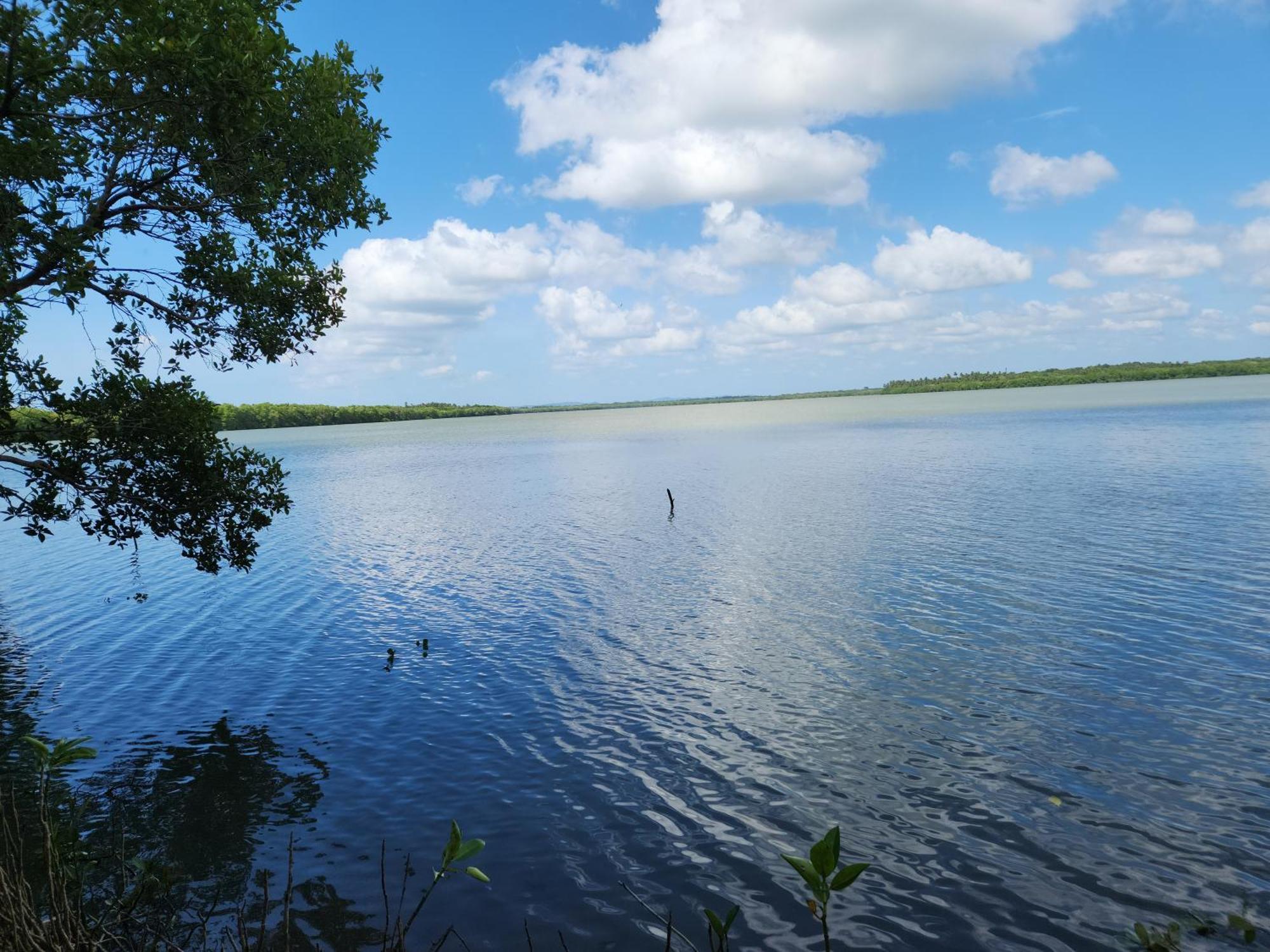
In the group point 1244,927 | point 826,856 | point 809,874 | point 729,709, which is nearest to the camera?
point 809,874

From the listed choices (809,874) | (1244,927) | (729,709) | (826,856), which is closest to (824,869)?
(826,856)

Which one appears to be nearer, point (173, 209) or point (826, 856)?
point (826, 856)

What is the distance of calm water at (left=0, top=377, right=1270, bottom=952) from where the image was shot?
11.9 m

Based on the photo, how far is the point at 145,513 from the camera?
1803 centimetres

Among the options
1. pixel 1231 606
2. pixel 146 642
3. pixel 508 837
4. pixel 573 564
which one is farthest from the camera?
pixel 573 564

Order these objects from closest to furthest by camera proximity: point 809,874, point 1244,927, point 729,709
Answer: point 809,874 → point 1244,927 → point 729,709

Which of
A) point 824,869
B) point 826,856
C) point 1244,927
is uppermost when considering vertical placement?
point 826,856

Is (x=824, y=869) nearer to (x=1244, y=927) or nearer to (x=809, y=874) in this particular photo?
(x=809, y=874)

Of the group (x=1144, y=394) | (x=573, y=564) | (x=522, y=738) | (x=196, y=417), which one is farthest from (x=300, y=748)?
(x=1144, y=394)

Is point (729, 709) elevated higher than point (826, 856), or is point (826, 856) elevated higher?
point (826, 856)

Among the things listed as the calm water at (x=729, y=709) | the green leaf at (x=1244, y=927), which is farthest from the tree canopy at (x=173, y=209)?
the green leaf at (x=1244, y=927)

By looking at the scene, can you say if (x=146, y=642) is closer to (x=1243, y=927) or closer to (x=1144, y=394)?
(x=1243, y=927)

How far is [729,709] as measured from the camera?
18.9 meters

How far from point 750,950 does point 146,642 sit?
25544 millimetres
